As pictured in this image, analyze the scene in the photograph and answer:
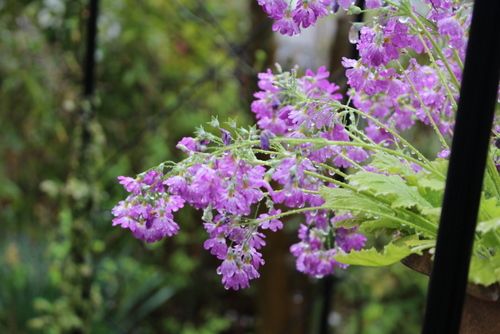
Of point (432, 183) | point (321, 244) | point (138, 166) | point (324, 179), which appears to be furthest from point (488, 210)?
point (138, 166)

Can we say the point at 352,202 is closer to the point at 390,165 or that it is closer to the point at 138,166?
the point at 390,165

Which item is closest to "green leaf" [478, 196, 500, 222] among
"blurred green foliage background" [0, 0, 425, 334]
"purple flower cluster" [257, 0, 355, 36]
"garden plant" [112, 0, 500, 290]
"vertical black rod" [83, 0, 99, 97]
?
"garden plant" [112, 0, 500, 290]

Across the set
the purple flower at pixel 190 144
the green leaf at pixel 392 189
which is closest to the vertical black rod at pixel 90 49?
the purple flower at pixel 190 144

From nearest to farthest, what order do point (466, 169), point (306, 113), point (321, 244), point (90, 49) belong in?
point (466, 169) < point (306, 113) < point (321, 244) < point (90, 49)

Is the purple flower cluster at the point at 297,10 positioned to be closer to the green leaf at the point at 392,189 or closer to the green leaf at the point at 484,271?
the green leaf at the point at 392,189

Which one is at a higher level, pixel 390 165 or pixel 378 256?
pixel 390 165

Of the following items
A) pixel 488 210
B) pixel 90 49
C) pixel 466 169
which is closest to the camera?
pixel 466 169

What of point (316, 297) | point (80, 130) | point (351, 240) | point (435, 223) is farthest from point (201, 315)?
point (435, 223)

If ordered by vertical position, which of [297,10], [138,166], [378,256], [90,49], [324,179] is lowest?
[378,256]
